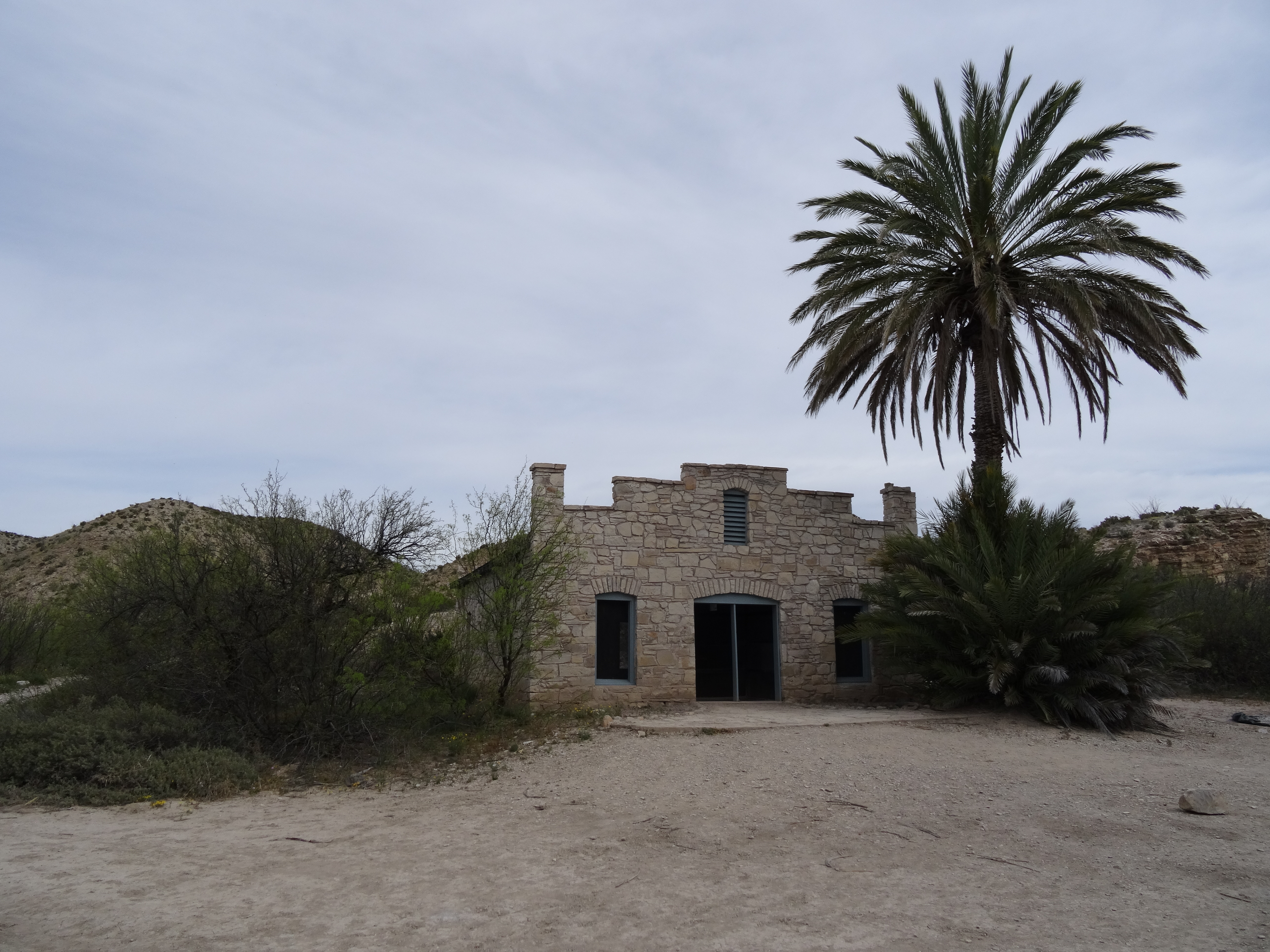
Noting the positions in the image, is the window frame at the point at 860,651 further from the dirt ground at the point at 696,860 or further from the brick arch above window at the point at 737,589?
the dirt ground at the point at 696,860

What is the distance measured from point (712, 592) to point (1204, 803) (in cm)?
879

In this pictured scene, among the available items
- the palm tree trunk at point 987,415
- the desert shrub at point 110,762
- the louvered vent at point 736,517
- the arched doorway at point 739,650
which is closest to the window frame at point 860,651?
the arched doorway at point 739,650

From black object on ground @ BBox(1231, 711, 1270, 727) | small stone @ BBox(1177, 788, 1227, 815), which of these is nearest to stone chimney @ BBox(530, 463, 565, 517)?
small stone @ BBox(1177, 788, 1227, 815)

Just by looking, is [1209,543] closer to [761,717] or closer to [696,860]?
[761,717]

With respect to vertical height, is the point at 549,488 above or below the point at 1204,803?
above

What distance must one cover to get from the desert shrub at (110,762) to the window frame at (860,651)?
10852mm

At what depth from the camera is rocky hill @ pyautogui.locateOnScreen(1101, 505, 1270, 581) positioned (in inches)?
929

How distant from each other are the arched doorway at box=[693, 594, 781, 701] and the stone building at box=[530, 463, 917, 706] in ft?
0.08

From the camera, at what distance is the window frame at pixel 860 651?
16.9m

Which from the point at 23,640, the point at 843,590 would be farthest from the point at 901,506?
the point at 23,640

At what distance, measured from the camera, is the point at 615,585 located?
15.4m

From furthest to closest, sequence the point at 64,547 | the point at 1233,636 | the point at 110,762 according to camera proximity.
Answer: the point at 64,547 < the point at 1233,636 < the point at 110,762

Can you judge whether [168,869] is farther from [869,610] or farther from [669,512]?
[869,610]

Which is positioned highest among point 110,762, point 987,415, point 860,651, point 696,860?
point 987,415
